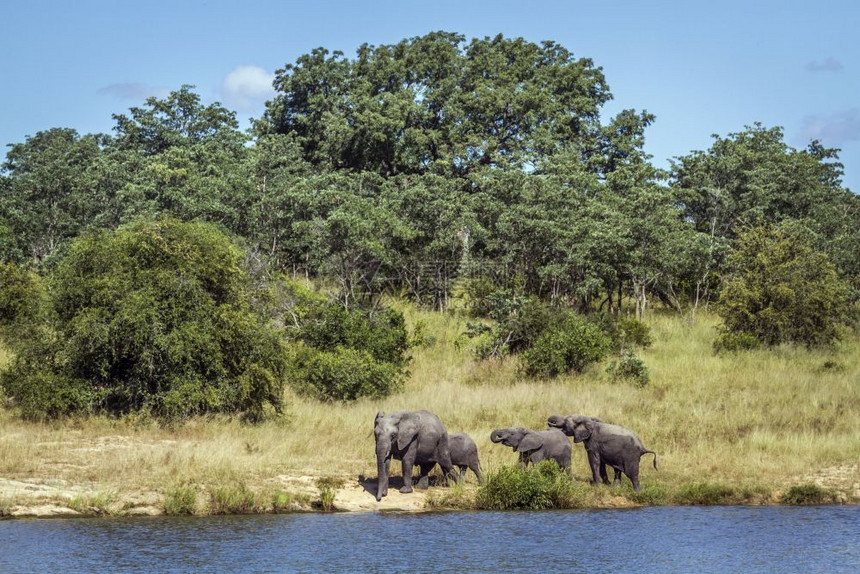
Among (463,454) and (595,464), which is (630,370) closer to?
(595,464)

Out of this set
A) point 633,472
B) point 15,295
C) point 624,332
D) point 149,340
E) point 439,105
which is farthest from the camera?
point 439,105

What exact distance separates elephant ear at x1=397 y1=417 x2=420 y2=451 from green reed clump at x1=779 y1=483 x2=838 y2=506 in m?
6.87

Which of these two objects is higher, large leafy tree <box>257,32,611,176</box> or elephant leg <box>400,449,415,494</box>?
large leafy tree <box>257,32,611,176</box>

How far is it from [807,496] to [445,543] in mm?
8078

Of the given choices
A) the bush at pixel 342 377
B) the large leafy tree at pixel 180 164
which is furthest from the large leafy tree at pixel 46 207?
the bush at pixel 342 377

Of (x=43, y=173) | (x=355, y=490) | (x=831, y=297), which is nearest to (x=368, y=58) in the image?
(x=43, y=173)

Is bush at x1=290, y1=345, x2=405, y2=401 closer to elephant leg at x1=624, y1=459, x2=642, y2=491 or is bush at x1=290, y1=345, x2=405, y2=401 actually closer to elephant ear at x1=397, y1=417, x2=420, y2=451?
elephant ear at x1=397, y1=417, x2=420, y2=451

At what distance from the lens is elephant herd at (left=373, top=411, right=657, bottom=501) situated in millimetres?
19250

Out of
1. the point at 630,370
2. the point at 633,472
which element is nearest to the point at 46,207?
the point at 630,370

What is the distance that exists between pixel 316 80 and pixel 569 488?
147 feet

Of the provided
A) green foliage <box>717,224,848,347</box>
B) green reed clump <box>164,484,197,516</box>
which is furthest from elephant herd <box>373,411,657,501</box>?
green foliage <box>717,224,848,347</box>

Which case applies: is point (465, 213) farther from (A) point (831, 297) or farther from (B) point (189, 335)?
(B) point (189, 335)

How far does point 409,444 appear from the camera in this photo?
19.3 metres

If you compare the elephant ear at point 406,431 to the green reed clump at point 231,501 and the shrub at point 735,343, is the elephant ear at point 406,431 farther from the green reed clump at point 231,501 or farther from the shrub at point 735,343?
the shrub at point 735,343
